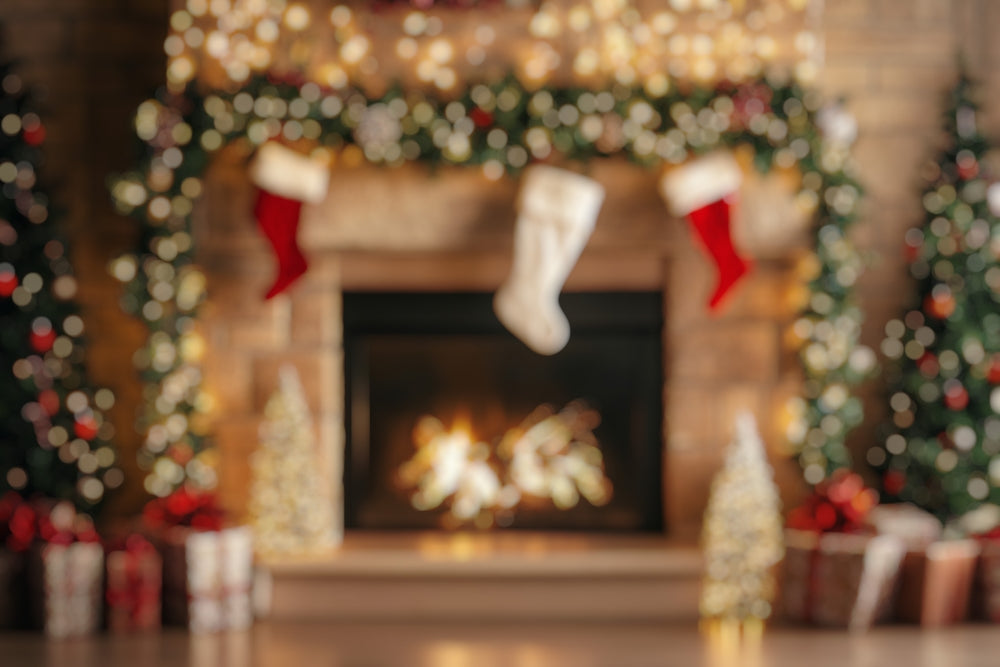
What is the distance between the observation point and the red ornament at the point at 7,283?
11.4 feet

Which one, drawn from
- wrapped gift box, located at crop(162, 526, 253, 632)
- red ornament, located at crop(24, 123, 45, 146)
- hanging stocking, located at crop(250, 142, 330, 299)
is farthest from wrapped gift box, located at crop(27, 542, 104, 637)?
red ornament, located at crop(24, 123, 45, 146)

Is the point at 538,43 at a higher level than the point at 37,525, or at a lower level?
higher

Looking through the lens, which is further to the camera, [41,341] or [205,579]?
[41,341]

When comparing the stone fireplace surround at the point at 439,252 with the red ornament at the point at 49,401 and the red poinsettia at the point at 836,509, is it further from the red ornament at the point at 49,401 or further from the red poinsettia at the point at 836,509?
the red ornament at the point at 49,401

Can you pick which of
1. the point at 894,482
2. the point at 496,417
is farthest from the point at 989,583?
the point at 496,417

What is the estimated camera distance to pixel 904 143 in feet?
12.6

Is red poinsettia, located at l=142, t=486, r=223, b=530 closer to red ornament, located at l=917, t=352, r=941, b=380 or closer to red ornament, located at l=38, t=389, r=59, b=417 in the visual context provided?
red ornament, located at l=38, t=389, r=59, b=417

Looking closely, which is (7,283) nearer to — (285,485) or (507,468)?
(285,485)

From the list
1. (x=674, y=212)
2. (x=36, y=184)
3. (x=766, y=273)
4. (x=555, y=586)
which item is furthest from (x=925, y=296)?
(x=36, y=184)

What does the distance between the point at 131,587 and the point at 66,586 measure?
196 mm

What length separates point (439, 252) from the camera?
3.71 m

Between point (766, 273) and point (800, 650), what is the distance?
135 centimetres

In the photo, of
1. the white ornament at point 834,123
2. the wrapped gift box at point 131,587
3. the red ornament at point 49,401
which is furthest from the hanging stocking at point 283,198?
the white ornament at point 834,123

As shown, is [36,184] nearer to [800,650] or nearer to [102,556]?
[102,556]
